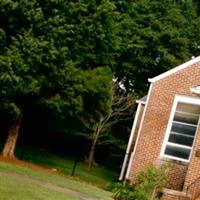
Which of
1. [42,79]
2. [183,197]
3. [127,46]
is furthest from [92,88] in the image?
[127,46]

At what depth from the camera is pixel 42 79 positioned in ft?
85.2

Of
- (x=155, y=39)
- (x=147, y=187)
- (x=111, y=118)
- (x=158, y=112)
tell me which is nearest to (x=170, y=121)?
(x=158, y=112)

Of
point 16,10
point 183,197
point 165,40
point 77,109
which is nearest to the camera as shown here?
point 183,197

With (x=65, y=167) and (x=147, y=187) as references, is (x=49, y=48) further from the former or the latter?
(x=65, y=167)

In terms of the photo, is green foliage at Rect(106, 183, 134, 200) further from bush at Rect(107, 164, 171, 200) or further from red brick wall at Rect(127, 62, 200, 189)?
red brick wall at Rect(127, 62, 200, 189)

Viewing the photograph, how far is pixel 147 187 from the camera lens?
1998cm

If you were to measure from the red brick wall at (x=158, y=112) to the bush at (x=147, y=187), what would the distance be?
1.93 m

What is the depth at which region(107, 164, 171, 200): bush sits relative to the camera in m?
18.6

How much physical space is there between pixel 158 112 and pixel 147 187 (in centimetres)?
499

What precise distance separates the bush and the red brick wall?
76.1 inches

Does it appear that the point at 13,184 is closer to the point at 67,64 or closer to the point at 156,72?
the point at 67,64

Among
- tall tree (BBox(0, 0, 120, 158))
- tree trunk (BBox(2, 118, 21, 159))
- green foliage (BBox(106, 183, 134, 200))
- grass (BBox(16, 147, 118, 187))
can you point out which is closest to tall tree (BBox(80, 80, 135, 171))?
grass (BBox(16, 147, 118, 187))

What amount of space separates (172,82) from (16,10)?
7.76m

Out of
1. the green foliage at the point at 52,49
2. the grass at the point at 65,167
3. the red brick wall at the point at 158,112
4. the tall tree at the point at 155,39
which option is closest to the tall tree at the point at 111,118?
the grass at the point at 65,167
